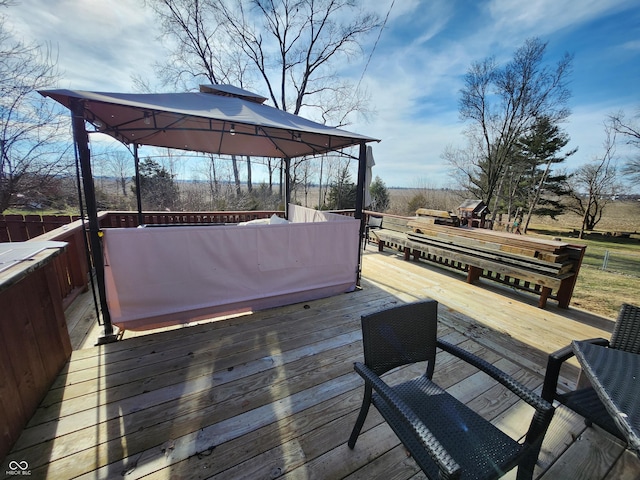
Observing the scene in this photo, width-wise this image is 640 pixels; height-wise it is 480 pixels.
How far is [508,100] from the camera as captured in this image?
39.0 ft

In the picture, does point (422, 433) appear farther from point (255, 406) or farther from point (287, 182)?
point (287, 182)

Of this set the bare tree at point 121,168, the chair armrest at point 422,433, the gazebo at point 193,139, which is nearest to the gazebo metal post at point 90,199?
the gazebo at point 193,139

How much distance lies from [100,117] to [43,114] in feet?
22.1

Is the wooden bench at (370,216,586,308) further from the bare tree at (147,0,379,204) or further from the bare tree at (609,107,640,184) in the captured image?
the bare tree at (609,107,640,184)

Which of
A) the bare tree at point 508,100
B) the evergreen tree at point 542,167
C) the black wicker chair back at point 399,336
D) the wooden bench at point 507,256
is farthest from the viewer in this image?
the evergreen tree at point 542,167

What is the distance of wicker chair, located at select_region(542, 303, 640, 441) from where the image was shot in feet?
4.07

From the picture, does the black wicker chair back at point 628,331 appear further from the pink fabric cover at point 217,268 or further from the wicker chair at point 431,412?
the pink fabric cover at point 217,268

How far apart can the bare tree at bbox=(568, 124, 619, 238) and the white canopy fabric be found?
21604 mm

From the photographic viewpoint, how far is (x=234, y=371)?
1951 millimetres

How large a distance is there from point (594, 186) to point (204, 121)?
2614 centimetres

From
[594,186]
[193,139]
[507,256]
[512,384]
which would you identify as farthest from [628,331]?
[594,186]

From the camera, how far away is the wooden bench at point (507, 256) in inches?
127

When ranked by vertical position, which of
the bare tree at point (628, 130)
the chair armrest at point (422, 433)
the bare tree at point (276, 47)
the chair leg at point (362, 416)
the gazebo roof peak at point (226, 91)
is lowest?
the chair leg at point (362, 416)

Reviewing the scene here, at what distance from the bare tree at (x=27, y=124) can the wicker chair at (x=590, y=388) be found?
10845 mm
